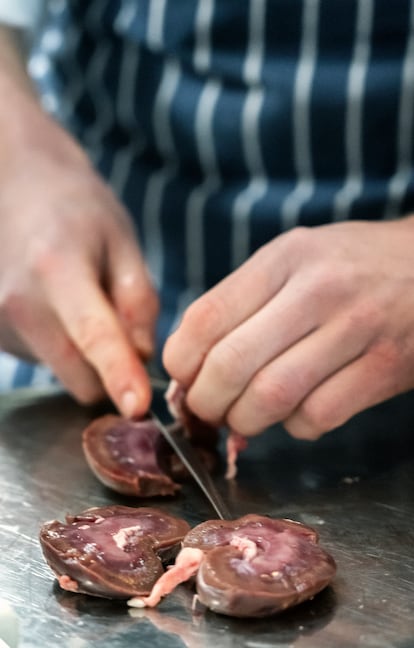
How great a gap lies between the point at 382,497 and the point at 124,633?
1.21 feet

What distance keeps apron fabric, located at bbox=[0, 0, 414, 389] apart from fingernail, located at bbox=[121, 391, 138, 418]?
32 centimetres

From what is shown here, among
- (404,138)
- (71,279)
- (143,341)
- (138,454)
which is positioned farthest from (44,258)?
(404,138)

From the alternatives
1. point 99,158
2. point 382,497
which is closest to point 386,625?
point 382,497

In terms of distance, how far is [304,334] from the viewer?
43.3 inches

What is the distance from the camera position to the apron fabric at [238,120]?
1.41 metres

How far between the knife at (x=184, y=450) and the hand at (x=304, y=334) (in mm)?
54

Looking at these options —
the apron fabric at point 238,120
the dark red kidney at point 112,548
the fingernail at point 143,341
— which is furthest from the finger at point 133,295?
the dark red kidney at point 112,548

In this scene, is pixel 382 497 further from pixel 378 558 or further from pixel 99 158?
pixel 99 158

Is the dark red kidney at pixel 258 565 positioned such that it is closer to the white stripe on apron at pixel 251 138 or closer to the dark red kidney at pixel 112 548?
the dark red kidney at pixel 112 548

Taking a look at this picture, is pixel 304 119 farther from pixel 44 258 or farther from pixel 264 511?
pixel 264 511

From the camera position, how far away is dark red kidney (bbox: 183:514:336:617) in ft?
2.75

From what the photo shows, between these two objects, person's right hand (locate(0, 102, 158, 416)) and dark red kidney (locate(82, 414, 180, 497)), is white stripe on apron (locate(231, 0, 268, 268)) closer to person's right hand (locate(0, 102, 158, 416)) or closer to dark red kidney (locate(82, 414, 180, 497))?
person's right hand (locate(0, 102, 158, 416))

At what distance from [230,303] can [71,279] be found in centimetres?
26

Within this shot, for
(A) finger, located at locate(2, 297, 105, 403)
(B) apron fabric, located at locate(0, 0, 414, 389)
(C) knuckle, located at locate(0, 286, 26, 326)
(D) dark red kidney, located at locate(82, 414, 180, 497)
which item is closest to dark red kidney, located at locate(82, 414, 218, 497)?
(D) dark red kidney, located at locate(82, 414, 180, 497)
